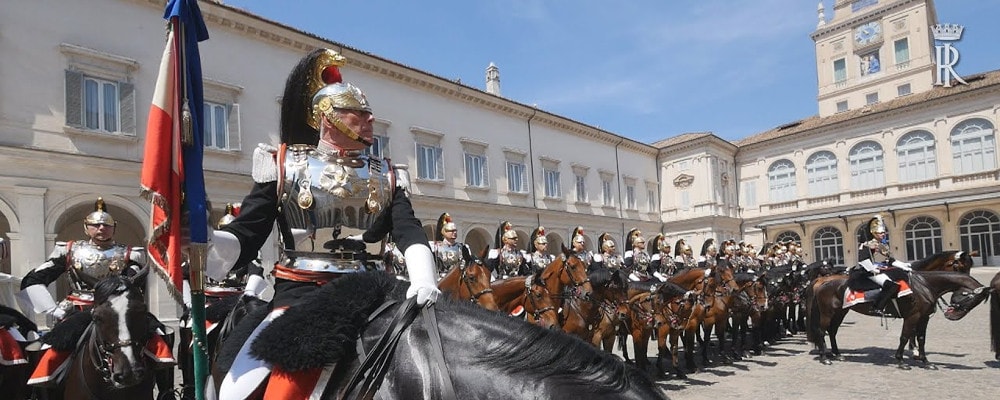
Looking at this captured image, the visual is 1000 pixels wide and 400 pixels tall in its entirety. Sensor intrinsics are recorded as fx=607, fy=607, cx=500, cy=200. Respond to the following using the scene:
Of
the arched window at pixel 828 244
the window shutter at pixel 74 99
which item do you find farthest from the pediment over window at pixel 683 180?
the window shutter at pixel 74 99

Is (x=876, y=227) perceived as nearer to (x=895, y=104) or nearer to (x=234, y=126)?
(x=234, y=126)

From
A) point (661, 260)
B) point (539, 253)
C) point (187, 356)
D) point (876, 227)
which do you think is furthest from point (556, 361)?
point (661, 260)

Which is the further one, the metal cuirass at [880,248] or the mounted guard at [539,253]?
the mounted guard at [539,253]

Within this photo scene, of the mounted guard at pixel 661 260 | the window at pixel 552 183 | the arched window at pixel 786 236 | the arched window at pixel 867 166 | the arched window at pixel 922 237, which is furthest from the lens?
the arched window at pixel 786 236

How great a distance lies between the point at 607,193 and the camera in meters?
36.8

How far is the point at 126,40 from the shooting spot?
16234 millimetres

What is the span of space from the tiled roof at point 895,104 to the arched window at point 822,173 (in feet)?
7.08

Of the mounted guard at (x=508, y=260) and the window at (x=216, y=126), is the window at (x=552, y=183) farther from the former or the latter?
the mounted guard at (x=508, y=260)

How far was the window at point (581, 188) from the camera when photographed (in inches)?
1345

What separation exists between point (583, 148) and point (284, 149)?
32.9m

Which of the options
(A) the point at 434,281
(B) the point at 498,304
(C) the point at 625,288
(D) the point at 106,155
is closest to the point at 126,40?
(D) the point at 106,155

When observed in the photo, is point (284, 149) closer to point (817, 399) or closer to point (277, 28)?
point (817, 399)

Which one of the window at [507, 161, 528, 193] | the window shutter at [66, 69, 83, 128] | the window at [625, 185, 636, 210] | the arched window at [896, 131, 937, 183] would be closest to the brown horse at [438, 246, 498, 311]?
the window shutter at [66, 69, 83, 128]

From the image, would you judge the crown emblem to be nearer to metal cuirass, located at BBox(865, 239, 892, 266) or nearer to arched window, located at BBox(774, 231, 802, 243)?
arched window, located at BBox(774, 231, 802, 243)
